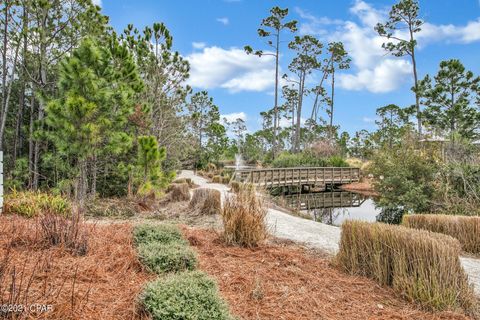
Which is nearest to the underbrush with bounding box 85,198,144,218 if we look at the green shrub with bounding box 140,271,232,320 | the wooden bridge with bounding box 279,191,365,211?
the green shrub with bounding box 140,271,232,320

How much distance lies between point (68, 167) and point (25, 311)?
6.24 meters

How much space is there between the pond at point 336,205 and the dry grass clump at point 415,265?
889cm

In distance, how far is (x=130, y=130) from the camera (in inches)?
385

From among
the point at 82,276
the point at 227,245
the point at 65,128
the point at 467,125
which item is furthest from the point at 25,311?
the point at 467,125

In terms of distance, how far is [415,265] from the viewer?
9.17 ft

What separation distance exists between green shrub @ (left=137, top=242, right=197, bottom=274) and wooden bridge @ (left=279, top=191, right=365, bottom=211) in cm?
1254

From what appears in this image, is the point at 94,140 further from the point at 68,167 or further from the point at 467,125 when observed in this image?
the point at 467,125

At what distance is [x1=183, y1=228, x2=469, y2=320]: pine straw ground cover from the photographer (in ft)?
7.75

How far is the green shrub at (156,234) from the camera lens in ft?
11.5

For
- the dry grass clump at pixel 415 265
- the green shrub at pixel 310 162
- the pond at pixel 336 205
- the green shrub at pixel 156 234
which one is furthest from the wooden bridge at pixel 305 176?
the dry grass clump at pixel 415 265

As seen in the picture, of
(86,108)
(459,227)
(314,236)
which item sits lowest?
(314,236)

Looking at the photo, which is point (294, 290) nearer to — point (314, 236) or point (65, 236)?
point (65, 236)

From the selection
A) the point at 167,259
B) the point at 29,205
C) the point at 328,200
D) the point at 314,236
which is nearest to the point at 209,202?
the point at 314,236

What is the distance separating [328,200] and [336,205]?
188 cm
